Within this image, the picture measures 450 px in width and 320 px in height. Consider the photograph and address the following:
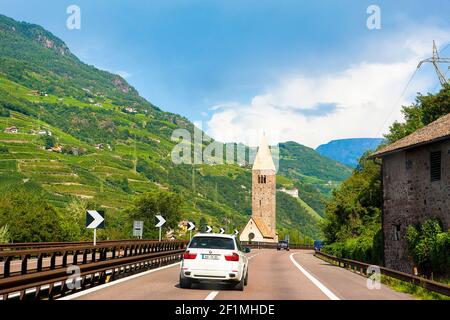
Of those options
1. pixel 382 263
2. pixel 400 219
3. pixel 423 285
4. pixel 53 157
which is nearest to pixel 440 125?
pixel 400 219

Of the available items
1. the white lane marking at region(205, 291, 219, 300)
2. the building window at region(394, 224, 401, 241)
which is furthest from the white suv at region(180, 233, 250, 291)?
the building window at region(394, 224, 401, 241)

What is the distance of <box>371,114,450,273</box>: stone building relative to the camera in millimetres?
28719

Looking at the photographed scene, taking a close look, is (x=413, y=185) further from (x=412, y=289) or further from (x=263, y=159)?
(x=263, y=159)

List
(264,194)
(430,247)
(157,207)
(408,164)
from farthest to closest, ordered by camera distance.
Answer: (264,194)
(157,207)
(408,164)
(430,247)

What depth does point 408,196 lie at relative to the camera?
107 ft

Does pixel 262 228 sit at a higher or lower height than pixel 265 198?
lower

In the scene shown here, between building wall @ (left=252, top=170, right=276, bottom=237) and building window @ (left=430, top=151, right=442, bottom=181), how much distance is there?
121182 mm

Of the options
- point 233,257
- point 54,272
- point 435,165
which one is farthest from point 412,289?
point 435,165

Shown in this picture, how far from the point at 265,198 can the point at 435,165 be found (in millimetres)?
123558

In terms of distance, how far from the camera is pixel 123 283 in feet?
58.2

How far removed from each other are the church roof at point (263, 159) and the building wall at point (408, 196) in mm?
117012

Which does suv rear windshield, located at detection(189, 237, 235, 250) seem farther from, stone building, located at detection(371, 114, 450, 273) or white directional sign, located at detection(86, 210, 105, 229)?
stone building, located at detection(371, 114, 450, 273)
